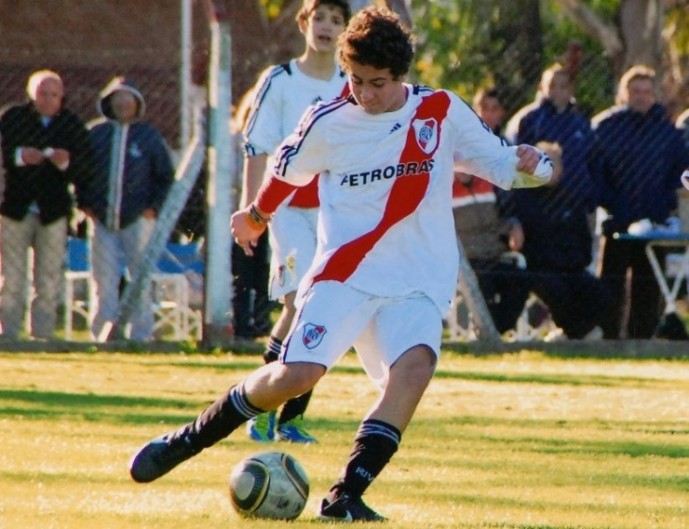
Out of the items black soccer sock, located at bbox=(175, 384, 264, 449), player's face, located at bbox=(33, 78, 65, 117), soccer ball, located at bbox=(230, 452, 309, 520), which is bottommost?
player's face, located at bbox=(33, 78, 65, 117)

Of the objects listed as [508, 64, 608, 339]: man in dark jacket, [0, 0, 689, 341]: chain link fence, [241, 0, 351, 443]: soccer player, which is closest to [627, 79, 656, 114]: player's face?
[0, 0, 689, 341]: chain link fence

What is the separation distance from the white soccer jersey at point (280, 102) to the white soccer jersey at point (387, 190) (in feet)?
7.48

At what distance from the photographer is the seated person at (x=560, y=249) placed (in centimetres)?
1484

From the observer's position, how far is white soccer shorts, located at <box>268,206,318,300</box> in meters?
8.49

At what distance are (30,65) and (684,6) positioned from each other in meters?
9.83

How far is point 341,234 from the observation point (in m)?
6.46

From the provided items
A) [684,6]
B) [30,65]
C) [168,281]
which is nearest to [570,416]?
[168,281]

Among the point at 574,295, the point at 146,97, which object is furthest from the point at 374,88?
the point at 146,97

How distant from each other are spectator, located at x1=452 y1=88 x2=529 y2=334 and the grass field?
57.9 inches

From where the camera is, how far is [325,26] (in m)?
8.72

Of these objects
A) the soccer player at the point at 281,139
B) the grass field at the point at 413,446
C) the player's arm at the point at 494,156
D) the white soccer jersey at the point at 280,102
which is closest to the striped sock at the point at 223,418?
the grass field at the point at 413,446

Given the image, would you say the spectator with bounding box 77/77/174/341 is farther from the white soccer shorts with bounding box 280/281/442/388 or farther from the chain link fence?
the white soccer shorts with bounding box 280/281/442/388

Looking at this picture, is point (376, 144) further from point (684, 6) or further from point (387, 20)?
point (684, 6)

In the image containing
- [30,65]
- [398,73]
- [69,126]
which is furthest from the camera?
[30,65]
